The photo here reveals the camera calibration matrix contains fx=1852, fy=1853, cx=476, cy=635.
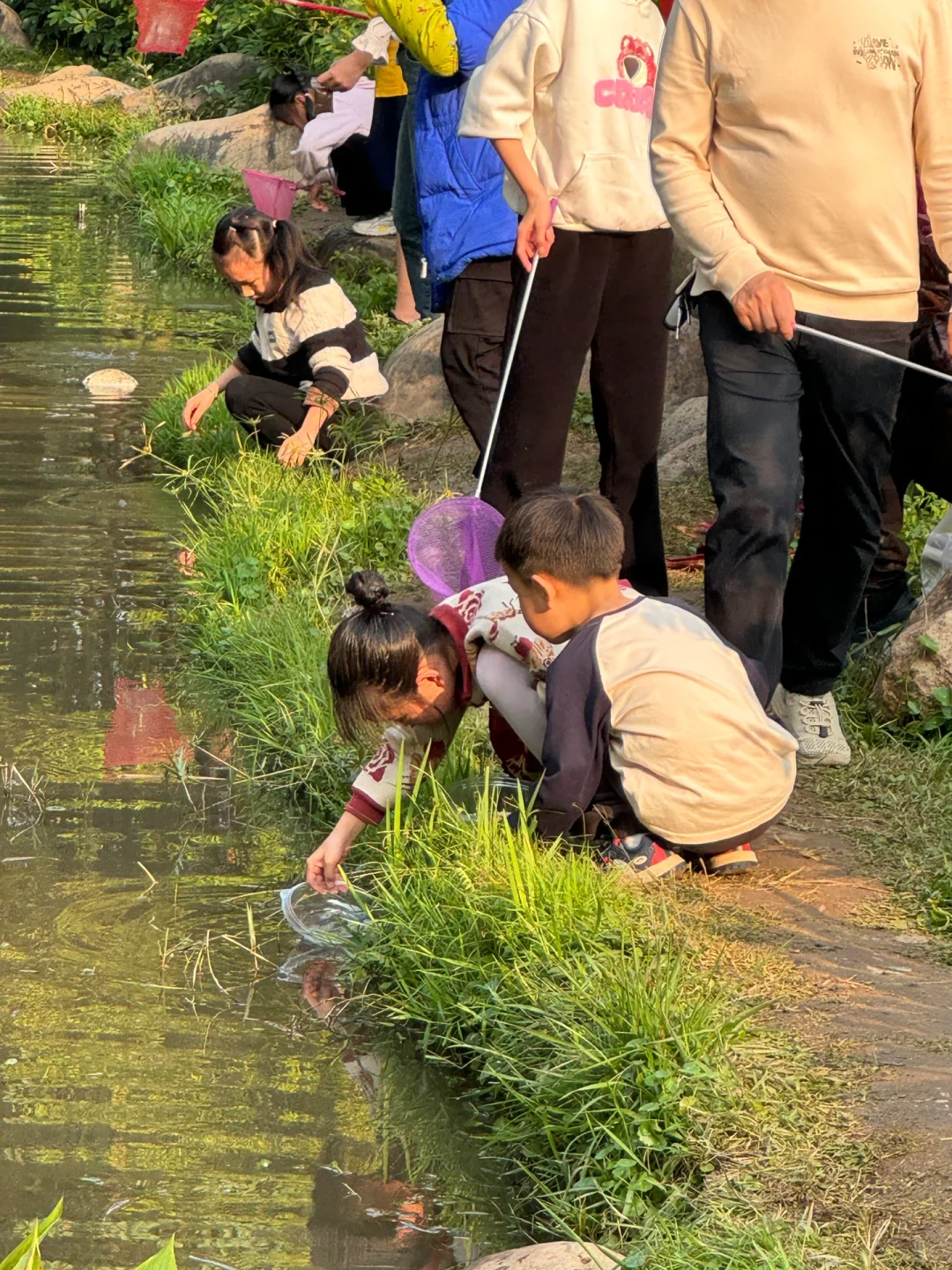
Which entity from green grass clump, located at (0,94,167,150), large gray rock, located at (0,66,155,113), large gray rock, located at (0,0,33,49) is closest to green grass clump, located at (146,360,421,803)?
green grass clump, located at (0,94,167,150)

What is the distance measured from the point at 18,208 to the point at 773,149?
11.6 m

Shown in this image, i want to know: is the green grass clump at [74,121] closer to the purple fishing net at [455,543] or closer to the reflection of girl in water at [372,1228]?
the purple fishing net at [455,543]

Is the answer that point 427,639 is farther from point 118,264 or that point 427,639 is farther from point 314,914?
point 118,264

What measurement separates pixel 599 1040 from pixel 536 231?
2.15 meters

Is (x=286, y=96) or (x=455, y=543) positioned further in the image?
(x=286, y=96)

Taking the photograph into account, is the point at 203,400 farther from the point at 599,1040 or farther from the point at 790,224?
the point at 599,1040

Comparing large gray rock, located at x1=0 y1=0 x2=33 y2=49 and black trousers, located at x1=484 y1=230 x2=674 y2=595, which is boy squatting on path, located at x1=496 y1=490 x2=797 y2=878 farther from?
large gray rock, located at x1=0 y1=0 x2=33 y2=49

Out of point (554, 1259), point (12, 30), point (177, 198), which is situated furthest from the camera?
point (12, 30)

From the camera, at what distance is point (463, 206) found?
17.5 feet

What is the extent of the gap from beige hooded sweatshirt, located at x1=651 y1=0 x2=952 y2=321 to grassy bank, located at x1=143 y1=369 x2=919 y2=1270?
Answer: 1.27 m

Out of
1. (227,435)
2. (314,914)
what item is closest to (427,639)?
(314,914)

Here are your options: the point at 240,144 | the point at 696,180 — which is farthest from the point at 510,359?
the point at 240,144

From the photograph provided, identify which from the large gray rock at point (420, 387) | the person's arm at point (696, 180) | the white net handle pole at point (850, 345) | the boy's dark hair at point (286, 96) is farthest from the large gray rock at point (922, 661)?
the boy's dark hair at point (286, 96)

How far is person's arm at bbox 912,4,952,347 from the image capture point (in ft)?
12.3
